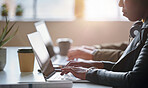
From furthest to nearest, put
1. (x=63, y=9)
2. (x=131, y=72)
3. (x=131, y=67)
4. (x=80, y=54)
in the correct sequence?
(x=63, y=9), (x=80, y=54), (x=131, y=67), (x=131, y=72)

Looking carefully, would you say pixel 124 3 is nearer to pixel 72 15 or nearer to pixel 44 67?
pixel 44 67

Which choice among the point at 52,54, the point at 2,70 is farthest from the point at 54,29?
the point at 2,70

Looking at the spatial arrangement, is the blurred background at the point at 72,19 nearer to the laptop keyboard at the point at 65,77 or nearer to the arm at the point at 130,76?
the laptop keyboard at the point at 65,77

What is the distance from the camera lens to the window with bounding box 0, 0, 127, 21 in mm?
4145

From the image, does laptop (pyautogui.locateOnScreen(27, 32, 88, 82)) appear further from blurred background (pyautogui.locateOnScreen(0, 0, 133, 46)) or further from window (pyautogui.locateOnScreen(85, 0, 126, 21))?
window (pyautogui.locateOnScreen(85, 0, 126, 21))

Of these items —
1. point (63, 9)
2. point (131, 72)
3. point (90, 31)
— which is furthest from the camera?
point (63, 9)

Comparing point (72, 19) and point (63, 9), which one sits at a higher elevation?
point (63, 9)

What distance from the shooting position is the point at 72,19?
159 inches

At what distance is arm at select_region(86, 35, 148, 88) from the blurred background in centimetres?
262

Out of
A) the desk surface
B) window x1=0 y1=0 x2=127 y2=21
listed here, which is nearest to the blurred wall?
window x1=0 y1=0 x2=127 y2=21

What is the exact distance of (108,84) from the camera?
1289 mm

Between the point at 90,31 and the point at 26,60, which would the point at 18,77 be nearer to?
the point at 26,60

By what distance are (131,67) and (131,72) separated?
0.55 feet

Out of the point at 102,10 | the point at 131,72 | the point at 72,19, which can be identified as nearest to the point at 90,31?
the point at 72,19
